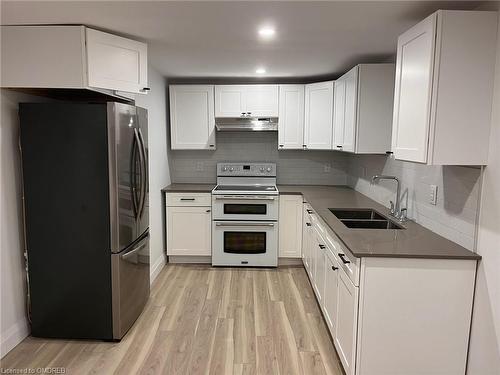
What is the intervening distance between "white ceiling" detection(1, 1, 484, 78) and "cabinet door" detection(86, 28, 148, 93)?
0.08m

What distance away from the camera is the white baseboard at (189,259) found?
425 cm

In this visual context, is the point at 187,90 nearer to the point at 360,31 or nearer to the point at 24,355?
the point at 360,31

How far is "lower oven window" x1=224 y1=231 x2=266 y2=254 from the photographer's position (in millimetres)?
4066

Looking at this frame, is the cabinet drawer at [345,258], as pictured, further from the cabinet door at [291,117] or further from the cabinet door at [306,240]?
the cabinet door at [291,117]

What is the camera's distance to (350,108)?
131 inches

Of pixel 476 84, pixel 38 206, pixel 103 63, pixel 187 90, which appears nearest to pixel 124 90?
pixel 103 63

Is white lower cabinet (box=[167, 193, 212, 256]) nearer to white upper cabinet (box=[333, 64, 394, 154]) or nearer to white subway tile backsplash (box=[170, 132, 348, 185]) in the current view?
white subway tile backsplash (box=[170, 132, 348, 185])

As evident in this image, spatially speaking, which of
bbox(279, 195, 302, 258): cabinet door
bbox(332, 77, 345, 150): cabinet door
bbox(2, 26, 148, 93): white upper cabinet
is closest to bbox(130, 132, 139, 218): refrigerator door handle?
bbox(2, 26, 148, 93): white upper cabinet

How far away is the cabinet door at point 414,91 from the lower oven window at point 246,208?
198cm

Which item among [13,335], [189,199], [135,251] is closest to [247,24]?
[135,251]

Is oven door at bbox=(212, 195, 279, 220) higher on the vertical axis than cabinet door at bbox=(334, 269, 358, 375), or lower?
higher

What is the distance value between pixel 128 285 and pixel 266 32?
2.17 metres

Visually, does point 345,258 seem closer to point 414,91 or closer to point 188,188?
point 414,91

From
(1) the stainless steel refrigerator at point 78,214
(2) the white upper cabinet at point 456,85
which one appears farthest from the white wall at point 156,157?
(2) the white upper cabinet at point 456,85
